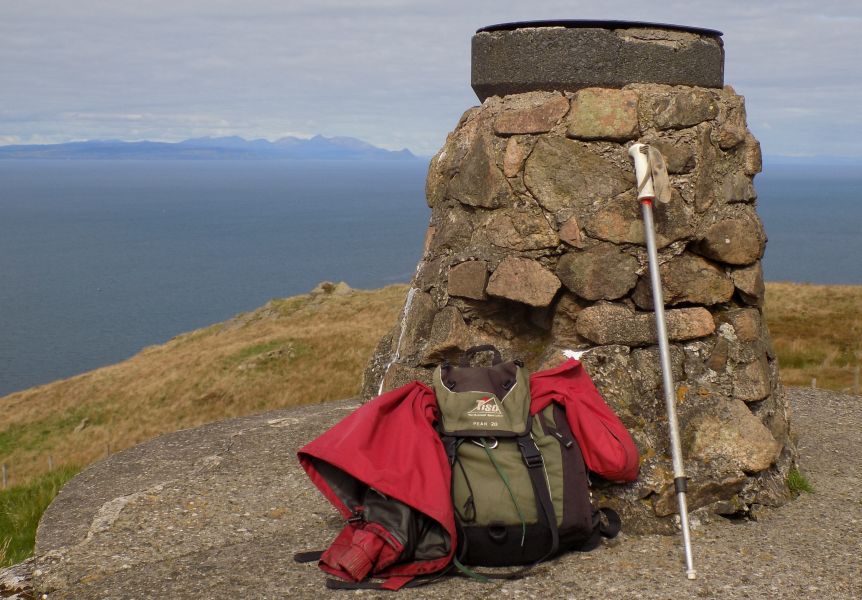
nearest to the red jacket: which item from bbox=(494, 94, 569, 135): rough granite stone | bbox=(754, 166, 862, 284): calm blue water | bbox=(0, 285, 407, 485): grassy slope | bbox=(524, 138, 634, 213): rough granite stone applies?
bbox=(524, 138, 634, 213): rough granite stone

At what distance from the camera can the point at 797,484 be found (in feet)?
21.6

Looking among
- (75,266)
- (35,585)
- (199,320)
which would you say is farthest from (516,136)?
(75,266)

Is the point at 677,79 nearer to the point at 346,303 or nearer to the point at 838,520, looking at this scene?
the point at 838,520

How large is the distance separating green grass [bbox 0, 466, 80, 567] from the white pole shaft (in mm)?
4275

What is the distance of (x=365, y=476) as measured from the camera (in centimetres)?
493

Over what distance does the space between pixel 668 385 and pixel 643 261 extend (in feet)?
3.38

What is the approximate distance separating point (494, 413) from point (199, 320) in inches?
2988

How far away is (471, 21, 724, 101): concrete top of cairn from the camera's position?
6293 millimetres

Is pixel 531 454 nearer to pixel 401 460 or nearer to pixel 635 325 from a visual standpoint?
pixel 401 460

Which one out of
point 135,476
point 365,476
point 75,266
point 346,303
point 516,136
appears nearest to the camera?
point 365,476

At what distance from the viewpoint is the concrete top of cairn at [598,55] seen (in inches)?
248

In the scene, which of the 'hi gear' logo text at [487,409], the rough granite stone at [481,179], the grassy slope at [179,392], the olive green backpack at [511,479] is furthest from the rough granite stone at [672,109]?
the grassy slope at [179,392]

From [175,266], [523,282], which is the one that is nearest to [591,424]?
[523,282]

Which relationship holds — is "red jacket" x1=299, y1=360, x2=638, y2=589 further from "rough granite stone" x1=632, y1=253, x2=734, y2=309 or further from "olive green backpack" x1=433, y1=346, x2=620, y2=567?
"rough granite stone" x1=632, y1=253, x2=734, y2=309
